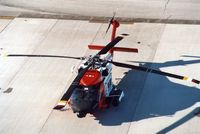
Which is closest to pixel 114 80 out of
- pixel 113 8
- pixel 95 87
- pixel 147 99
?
pixel 147 99

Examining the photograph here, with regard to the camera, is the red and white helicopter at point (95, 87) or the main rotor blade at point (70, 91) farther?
the red and white helicopter at point (95, 87)

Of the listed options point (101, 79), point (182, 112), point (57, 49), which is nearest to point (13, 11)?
point (57, 49)

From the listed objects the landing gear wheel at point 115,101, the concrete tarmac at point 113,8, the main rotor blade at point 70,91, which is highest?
the concrete tarmac at point 113,8

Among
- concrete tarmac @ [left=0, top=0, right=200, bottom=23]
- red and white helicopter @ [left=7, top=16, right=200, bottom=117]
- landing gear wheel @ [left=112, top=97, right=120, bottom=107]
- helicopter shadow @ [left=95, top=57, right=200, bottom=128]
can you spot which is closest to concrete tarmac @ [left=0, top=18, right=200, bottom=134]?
helicopter shadow @ [left=95, top=57, right=200, bottom=128]

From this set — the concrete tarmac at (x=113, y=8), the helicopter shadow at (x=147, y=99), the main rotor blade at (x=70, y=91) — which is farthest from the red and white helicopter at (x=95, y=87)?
the concrete tarmac at (x=113, y=8)

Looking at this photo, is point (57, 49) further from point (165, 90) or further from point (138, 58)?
point (165, 90)

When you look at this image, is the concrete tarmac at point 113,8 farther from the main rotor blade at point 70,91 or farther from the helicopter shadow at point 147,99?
the main rotor blade at point 70,91

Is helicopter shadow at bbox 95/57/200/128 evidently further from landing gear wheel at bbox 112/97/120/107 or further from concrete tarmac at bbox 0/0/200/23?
concrete tarmac at bbox 0/0/200/23

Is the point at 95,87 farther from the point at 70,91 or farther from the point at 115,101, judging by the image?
the point at 70,91
